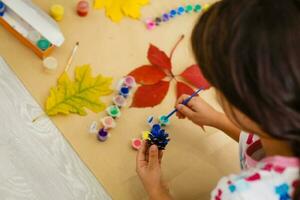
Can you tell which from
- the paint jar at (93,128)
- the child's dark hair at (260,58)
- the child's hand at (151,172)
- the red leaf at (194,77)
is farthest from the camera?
the red leaf at (194,77)

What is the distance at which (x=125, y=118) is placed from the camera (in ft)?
3.26

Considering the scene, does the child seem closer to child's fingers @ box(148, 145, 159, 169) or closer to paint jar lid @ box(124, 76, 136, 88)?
child's fingers @ box(148, 145, 159, 169)

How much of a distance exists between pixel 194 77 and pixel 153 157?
0.94ft

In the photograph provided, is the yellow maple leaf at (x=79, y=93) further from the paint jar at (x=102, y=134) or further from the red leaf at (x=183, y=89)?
the red leaf at (x=183, y=89)

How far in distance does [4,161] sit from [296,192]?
59 cm

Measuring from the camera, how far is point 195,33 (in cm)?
60

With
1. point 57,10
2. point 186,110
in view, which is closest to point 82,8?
point 57,10

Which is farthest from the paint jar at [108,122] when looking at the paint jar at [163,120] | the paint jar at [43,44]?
the paint jar at [43,44]

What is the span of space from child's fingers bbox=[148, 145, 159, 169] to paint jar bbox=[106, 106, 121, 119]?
0.52 ft

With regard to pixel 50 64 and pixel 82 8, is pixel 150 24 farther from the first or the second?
pixel 50 64

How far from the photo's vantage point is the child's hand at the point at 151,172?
844mm

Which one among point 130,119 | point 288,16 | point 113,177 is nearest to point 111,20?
point 130,119

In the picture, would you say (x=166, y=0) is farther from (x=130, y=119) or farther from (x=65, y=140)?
(x=65, y=140)

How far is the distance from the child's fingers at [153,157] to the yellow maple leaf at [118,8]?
413 mm
